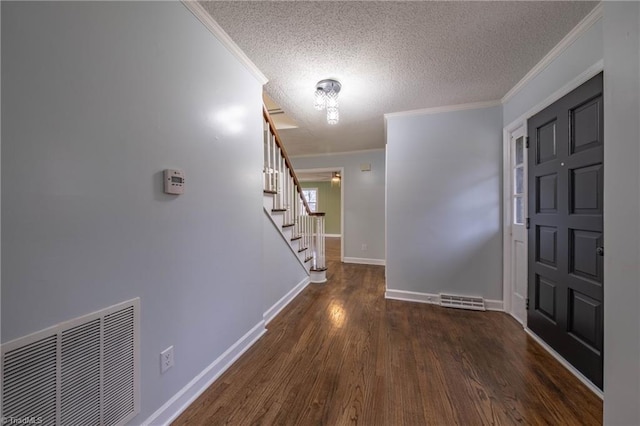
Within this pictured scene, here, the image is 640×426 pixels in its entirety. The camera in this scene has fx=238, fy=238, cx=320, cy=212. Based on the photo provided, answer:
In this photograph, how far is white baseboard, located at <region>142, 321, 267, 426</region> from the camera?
4.07 feet

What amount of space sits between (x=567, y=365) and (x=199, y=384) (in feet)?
8.29

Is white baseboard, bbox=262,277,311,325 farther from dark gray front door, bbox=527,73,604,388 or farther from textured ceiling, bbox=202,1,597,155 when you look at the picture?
dark gray front door, bbox=527,73,604,388

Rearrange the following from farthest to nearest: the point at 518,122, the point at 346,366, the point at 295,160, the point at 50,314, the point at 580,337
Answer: the point at 295,160 < the point at 518,122 < the point at 346,366 < the point at 580,337 < the point at 50,314

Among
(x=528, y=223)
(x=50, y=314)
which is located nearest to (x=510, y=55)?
(x=528, y=223)

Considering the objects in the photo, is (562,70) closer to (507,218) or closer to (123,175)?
(507,218)

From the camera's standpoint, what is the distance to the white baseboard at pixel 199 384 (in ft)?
4.07

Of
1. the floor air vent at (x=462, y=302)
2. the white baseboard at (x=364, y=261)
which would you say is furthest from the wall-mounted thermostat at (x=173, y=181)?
the white baseboard at (x=364, y=261)

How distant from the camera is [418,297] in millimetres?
2996

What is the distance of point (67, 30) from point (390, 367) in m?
2.43

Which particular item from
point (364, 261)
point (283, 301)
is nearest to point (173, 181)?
point (283, 301)

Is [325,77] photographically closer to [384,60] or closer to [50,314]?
[384,60]

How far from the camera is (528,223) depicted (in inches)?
87.4

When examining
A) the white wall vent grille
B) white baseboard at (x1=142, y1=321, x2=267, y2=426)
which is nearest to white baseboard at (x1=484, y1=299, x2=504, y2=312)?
white baseboard at (x1=142, y1=321, x2=267, y2=426)

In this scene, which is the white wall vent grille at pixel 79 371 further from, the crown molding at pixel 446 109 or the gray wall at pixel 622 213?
the crown molding at pixel 446 109
